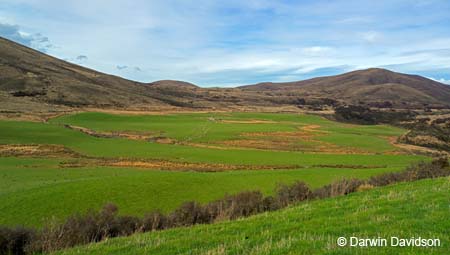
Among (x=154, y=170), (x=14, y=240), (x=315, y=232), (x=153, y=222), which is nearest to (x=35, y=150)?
(x=154, y=170)

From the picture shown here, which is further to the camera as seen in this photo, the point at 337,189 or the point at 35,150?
the point at 35,150

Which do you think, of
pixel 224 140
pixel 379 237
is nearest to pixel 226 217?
pixel 379 237

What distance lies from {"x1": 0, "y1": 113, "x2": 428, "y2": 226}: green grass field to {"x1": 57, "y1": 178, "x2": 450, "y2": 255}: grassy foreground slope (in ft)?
38.4

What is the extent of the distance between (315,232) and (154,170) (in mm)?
28495

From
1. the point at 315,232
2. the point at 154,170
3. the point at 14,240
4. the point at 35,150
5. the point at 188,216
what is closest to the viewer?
the point at 315,232

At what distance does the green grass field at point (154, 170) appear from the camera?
80.5 ft

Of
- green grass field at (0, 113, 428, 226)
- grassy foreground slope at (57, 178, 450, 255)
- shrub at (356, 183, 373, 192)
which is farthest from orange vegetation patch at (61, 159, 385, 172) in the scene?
grassy foreground slope at (57, 178, 450, 255)

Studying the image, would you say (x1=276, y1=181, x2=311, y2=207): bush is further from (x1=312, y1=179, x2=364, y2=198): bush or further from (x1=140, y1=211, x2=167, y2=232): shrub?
(x1=140, y1=211, x2=167, y2=232): shrub

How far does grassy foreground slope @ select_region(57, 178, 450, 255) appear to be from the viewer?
8.64m

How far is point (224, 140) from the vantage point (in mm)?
68500

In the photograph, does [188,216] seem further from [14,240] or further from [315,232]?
[315,232]

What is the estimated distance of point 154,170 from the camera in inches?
1468

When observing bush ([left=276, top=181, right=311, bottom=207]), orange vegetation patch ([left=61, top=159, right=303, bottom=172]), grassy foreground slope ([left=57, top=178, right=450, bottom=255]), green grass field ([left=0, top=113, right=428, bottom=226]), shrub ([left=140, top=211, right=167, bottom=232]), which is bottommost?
orange vegetation patch ([left=61, top=159, right=303, bottom=172])

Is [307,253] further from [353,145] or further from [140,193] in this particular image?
[353,145]
